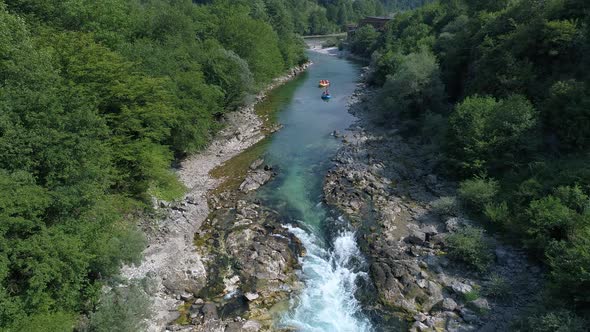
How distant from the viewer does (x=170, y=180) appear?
24.0m

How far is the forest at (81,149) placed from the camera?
40.9 feet

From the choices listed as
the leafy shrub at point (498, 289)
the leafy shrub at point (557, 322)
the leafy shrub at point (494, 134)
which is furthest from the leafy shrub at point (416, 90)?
the leafy shrub at point (557, 322)

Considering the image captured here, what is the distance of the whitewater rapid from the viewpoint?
16.0 meters

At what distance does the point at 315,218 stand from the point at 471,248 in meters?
9.03

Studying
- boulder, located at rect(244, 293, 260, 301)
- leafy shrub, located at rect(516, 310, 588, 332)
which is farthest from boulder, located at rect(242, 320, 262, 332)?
leafy shrub, located at rect(516, 310, 588, 332)

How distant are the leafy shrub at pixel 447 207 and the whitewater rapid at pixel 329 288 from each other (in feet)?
19.3

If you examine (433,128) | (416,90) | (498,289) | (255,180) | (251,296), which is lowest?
(498,289)

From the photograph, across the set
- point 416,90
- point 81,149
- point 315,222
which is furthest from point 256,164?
point 416,90

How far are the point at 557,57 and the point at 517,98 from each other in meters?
5.47

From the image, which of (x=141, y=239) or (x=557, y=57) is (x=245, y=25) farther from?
(x=141, y=239)

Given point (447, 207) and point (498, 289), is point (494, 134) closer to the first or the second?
point (447, 207)

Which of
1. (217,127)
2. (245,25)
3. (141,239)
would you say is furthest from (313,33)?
(141,239)

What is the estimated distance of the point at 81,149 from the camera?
15.6 metres

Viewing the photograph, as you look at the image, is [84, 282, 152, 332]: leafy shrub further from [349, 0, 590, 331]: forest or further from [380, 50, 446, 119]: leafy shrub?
[380, 50, 446, 119]: leafy shrub
